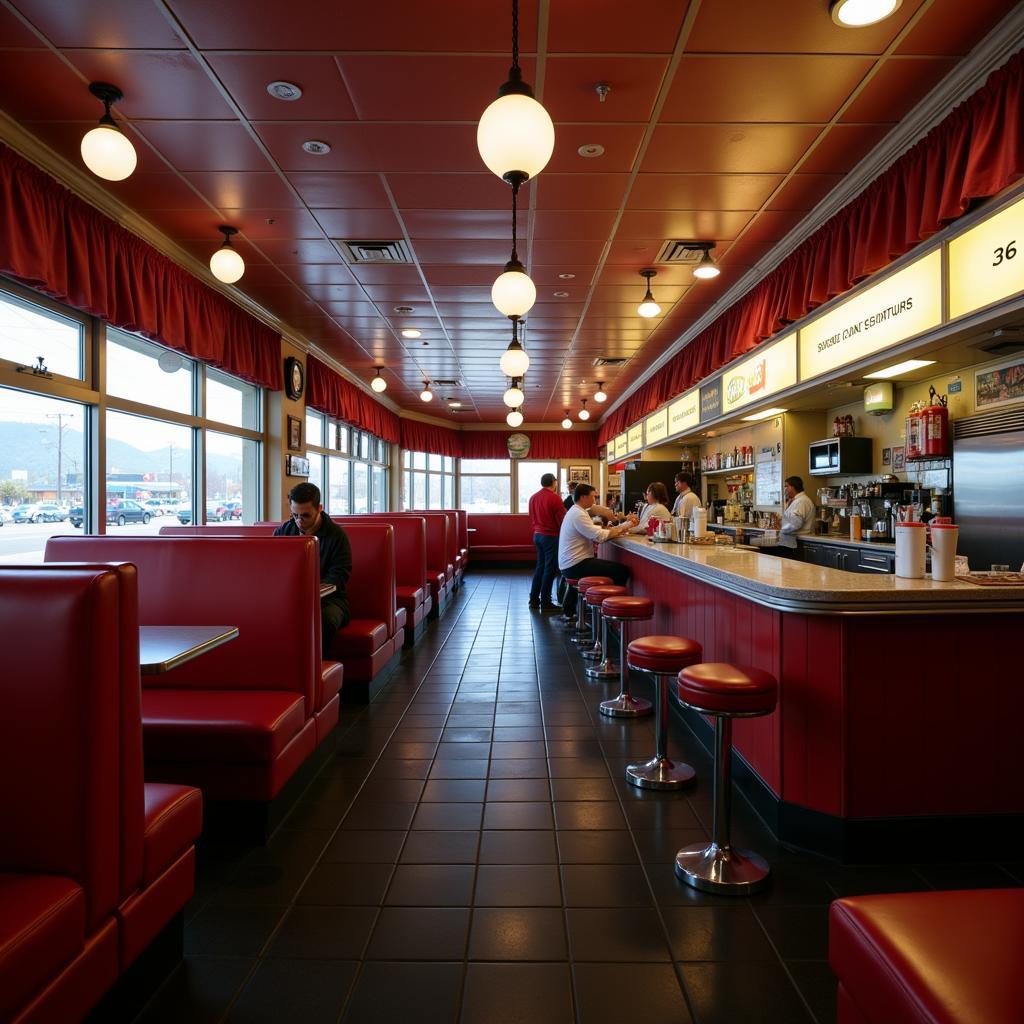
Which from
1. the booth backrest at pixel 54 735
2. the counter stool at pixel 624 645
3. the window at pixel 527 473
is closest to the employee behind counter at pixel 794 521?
the counter stool at pixel 624 645

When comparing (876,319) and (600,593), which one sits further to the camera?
(600,593)

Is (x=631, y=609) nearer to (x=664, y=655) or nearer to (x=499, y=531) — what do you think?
(x=664, y=655)

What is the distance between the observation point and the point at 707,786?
10.7 feet

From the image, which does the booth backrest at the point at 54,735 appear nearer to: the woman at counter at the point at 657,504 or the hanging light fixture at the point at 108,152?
the hanging light fixture at the point at 108,152

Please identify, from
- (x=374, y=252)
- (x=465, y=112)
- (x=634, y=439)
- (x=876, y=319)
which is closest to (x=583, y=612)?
(x=876, y=319)

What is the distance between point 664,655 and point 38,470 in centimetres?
419

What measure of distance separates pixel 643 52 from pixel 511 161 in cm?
129

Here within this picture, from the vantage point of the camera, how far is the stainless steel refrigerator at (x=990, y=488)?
4.32 meters

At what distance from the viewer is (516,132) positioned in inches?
94.1

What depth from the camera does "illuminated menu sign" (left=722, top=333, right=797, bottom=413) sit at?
18.9ft

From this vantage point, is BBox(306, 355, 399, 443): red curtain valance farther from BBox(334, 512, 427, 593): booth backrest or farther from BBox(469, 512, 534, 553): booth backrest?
BBox(334, 512, 427, 593): booth backrest

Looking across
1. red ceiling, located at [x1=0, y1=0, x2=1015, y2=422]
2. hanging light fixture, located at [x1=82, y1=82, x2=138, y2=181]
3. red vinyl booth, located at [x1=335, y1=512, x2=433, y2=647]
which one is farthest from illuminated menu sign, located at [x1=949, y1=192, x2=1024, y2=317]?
red vinyl booth, located at [x1=335, y1=512, x2=433, y2=647]

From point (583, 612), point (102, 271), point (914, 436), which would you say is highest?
point (102, 271)

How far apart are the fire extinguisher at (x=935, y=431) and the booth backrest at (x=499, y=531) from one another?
30.5 feet
